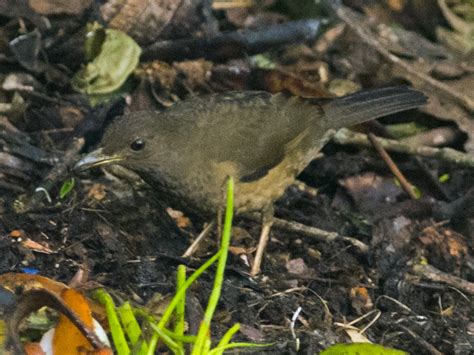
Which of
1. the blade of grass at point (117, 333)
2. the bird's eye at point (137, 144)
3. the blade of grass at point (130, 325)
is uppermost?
the blade of grass at point (117, 333)

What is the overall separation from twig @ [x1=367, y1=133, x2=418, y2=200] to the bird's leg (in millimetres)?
1061

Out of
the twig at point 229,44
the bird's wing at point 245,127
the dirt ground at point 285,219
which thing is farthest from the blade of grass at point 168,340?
the twig at point 229,44

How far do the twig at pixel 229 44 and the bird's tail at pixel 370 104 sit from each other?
Answer: 3.59 ft

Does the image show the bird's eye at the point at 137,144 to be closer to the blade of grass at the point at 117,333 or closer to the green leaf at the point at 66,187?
the green leaf at the point at 66,187

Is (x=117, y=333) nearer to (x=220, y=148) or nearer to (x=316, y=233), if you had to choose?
(x=220, y=148)

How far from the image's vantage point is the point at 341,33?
304 inches

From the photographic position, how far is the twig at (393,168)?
636 centimetres

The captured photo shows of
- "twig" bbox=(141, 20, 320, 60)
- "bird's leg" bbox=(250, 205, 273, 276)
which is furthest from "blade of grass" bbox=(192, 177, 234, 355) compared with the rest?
"twig" bbox=(141, 20, 320, 60)

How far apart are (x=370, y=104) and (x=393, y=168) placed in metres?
0.46

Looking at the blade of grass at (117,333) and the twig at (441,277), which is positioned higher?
the blade of grass at (117,333)

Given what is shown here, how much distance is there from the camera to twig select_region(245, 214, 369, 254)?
18.6 ft

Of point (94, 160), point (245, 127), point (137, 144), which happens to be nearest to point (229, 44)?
point (245, 127)

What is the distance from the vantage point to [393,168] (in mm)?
6391

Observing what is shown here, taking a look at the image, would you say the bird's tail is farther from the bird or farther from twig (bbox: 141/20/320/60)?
twig (bbox: 141/20/320/60)
